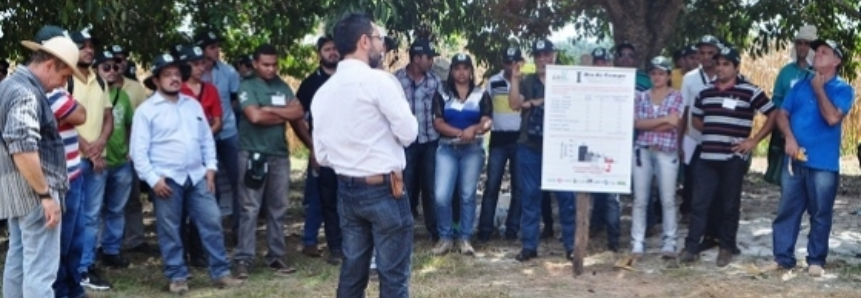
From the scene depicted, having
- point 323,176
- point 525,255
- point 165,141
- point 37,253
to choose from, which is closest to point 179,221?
point 165,141

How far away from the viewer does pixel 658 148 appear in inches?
372

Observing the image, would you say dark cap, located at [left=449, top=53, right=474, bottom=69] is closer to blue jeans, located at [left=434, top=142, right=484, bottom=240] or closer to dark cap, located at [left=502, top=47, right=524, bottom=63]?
dark cap, located at [left=502, top=47, right=524, bottom=63]

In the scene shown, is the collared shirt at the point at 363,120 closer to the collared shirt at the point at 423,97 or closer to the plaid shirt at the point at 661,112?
the collared shirt at the point at 423,97

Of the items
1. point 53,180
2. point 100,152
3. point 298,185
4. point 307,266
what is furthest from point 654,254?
point 298,185

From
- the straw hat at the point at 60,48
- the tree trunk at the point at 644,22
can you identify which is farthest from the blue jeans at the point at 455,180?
the straw hat at the point at 60,48

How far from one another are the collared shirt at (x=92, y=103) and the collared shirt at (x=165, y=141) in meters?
0.41

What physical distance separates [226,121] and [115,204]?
1.14 m

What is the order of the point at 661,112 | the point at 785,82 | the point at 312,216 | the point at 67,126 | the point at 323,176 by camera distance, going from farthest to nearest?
1. the point at 312,216
2. the point at 785,82
3. the point at 323,176
4. the point at 661,112
5. the point at 67,126

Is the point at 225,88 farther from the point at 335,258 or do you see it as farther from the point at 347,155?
the point at 347,155

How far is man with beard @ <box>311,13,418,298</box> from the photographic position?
6.07 m

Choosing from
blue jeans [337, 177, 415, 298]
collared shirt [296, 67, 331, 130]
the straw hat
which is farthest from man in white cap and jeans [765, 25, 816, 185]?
the straw hat

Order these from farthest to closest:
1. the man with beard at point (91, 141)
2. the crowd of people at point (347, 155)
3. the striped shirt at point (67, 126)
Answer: the man with beard at point (91, 141) < the striped shirt at point (67, 126) < the crowd of people at point (347, 155)

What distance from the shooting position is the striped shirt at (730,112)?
357 inches

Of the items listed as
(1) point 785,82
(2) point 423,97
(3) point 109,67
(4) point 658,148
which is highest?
(3) point 109,67
